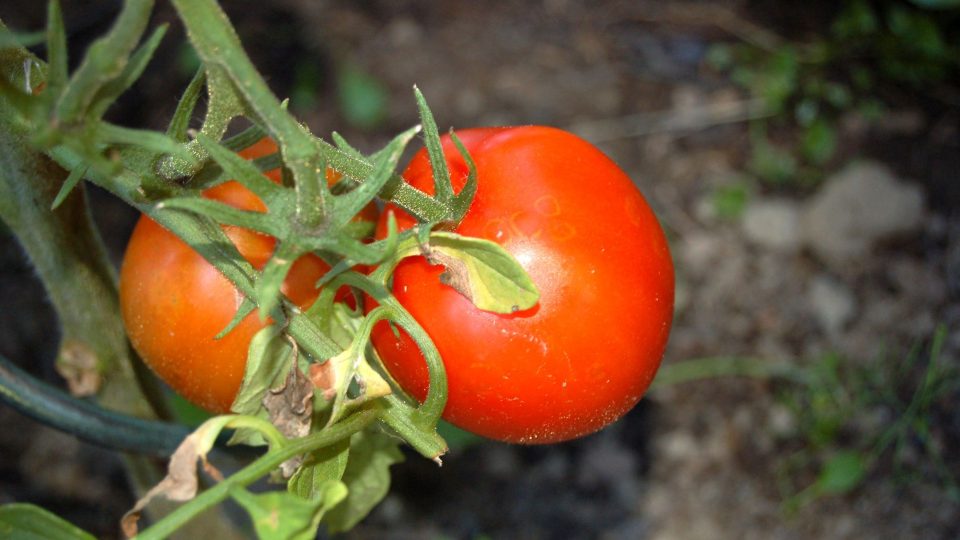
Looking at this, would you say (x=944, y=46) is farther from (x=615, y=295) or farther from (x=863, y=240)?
(x=615, y=295)

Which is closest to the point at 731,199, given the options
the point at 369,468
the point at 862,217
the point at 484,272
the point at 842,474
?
the point at 862,217

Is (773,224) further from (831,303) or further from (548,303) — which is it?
(548,303)

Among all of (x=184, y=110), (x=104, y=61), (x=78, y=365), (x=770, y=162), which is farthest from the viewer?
(x=770, y=162)

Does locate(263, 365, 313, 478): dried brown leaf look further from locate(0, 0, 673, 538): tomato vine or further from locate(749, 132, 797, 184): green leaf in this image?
locate(749, 132, 797, 184): green leaf

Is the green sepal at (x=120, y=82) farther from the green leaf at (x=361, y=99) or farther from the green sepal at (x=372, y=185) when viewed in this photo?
the green leaf at (x=361, y=99)

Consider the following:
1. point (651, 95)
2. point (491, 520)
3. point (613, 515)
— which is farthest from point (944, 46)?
point (491, 520)

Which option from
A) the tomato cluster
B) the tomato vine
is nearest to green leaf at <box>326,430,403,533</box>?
the tomato vine
